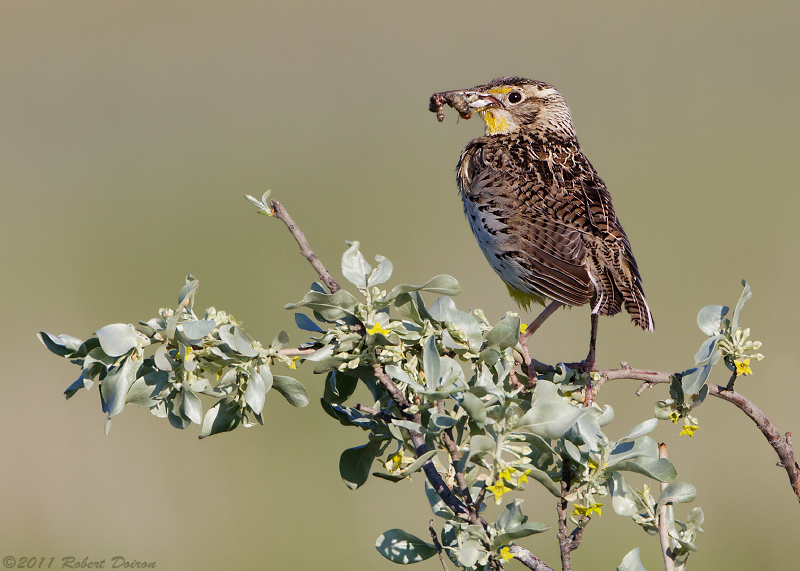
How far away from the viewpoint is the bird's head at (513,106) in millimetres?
4258

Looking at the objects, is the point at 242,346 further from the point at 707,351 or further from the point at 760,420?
the point at 760,420

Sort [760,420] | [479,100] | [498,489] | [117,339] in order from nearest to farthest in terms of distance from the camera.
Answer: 1. [498,489]
2. [117,339]
3. [760,420]
4. [479,100]

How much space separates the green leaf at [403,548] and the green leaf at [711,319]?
0.82 m

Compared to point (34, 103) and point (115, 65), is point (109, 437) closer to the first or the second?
point (34, 103)

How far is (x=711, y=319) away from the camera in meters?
1.96

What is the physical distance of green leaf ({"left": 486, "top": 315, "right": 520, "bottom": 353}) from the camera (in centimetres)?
166

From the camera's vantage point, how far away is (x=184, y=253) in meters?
8.26

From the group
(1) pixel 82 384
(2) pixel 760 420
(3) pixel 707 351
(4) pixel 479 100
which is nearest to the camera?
(1) pixel 82 384

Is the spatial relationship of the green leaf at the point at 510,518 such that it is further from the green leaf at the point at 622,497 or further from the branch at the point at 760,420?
the branch at the point at 760,420

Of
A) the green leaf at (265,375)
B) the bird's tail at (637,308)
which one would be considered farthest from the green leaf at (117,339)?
the bird's tail at (637,308)

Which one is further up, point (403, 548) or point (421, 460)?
point (421, 460)

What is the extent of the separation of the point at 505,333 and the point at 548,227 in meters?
1.59

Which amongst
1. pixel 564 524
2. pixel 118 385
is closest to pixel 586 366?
pixel 564 524

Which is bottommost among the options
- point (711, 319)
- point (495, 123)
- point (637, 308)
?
point (711, 319)
